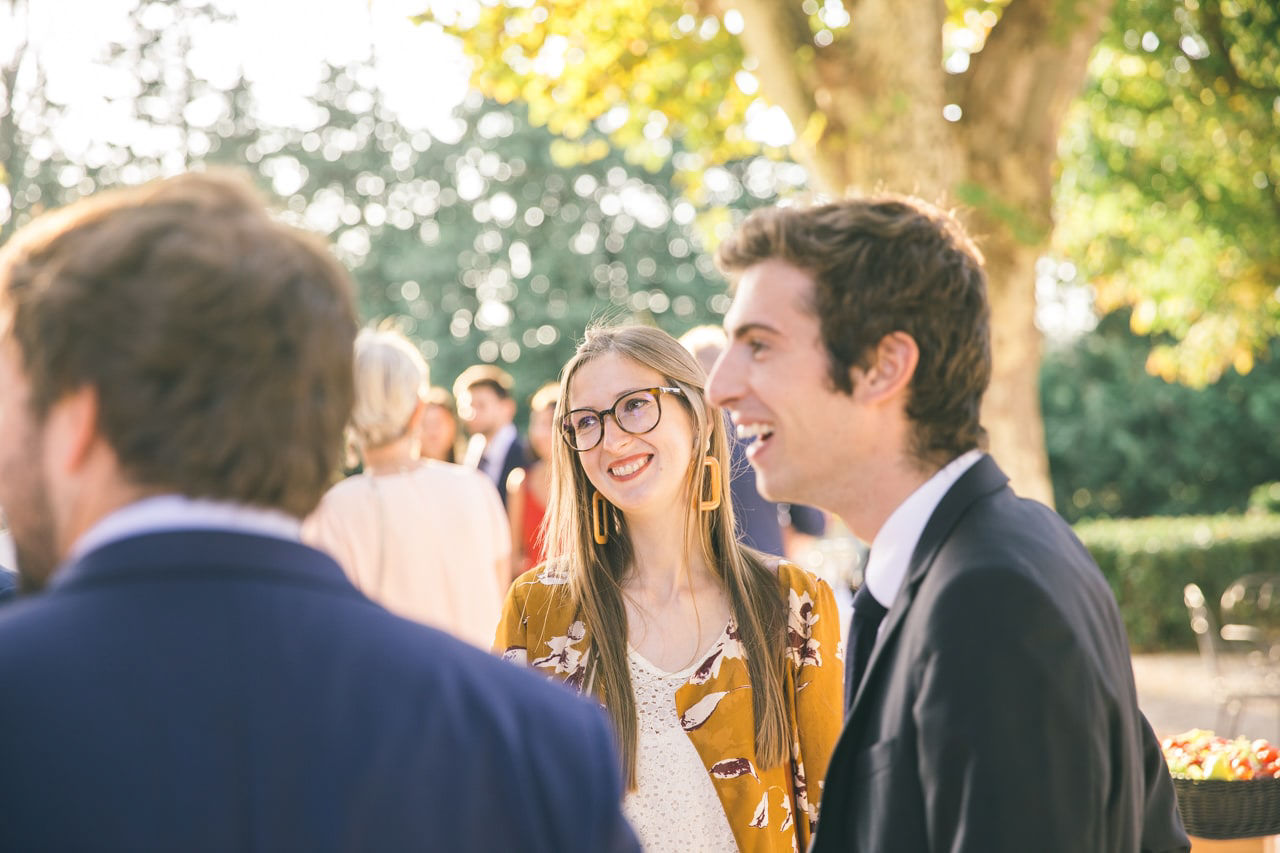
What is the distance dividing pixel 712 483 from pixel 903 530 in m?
1.26

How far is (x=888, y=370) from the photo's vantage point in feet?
6.38

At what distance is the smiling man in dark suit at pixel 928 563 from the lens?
1.56 metres

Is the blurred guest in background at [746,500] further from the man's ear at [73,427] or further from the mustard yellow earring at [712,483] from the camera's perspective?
the man's ear at [73,427]

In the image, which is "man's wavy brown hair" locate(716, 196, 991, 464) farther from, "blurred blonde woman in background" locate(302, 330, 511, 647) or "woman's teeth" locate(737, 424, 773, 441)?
"blurred blonde woman in background" locate(302, 330, 511, 647)

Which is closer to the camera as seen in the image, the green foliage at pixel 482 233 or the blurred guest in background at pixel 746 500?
the blurred guest in background at pixel 746 500

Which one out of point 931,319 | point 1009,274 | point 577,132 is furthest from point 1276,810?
point 577,132

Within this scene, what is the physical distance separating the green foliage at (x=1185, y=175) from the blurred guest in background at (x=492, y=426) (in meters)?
7.01

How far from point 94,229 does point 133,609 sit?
1.20ft

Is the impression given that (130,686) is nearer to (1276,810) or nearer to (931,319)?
(931,319)

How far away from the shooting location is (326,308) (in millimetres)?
1240

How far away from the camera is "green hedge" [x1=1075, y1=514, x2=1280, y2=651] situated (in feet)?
43.9

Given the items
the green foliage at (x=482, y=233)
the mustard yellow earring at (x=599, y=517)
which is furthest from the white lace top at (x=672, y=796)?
the green foliage at (x=482, y=233)

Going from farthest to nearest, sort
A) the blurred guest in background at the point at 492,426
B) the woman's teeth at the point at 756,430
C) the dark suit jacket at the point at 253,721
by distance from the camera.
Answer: the blurred guest in background at the point at 492,426
the woman's teeth at the point at 756,430
the dark suit jacket at the point at 253,721

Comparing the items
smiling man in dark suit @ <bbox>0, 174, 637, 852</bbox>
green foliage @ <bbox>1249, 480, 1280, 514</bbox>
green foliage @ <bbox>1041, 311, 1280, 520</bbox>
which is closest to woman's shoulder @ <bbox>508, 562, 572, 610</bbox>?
smiling man in dark suit @ <bbox>0, 174, 637, 852</bbox>
